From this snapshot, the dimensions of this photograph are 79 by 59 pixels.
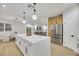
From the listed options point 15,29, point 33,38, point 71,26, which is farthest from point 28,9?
point 71,26

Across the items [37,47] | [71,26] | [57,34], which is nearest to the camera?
[37,47]

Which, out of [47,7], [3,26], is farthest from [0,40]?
[47,7]

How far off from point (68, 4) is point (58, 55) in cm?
119

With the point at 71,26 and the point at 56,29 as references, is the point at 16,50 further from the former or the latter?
the point at 71,26

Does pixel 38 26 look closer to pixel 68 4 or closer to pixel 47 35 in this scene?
pixel 47 35

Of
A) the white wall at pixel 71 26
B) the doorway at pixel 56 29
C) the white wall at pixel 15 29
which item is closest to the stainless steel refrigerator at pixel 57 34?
the doorway at pixel 56 29

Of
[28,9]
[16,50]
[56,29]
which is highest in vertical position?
[28,9]

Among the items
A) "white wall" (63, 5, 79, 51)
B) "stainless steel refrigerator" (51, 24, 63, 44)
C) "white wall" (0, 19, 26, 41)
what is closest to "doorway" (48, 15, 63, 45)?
"stainless steel refrigerator" (51, 24, 63, 44)

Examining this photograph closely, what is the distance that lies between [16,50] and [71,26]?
1.55 metres

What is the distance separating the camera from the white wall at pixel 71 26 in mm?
2267

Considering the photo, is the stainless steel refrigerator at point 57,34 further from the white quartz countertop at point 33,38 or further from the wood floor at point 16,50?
the white quartz countertop at point 33,38

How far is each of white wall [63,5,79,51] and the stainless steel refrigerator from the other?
119mm

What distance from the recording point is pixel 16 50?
90.0 inches

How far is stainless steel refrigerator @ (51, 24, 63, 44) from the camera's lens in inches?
93.6
